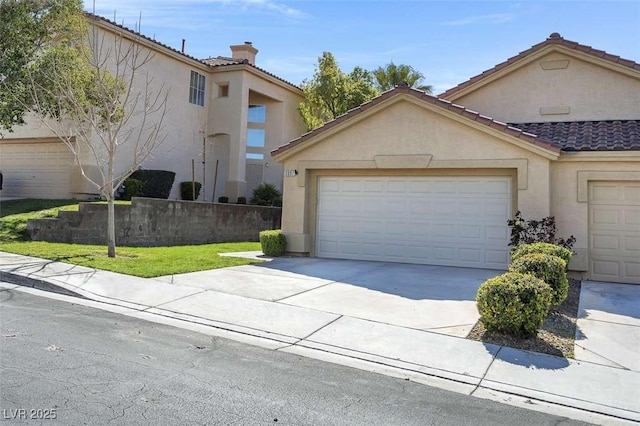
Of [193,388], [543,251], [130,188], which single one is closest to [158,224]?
[130,188]

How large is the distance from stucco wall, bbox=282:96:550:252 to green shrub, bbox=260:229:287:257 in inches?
8.6

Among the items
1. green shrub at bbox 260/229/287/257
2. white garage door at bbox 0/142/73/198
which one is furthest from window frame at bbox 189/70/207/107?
green shrub at bbox 260/229/287/257

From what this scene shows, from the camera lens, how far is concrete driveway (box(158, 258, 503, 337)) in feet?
24.1

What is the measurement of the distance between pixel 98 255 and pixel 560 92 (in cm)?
1403

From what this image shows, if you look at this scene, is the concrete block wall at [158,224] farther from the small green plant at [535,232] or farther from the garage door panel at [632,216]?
the garage door panel at [632,216]

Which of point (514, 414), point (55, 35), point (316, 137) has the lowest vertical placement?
point (514, 414)

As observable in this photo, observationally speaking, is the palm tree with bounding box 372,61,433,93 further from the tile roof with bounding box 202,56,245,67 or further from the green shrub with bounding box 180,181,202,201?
the green shrub with bounding box 180,181,202,201

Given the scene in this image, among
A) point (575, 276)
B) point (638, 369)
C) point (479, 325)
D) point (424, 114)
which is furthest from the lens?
point (424, 114)

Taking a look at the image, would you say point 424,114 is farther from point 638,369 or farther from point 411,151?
point 638,369

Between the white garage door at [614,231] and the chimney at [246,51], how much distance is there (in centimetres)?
1995

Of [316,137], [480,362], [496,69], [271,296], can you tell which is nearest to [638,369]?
[480,362]

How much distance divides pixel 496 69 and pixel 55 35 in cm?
1501

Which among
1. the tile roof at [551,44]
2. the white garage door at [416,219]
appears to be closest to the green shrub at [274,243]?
the white garage door at [416,219]

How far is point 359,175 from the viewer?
13.8 metres
